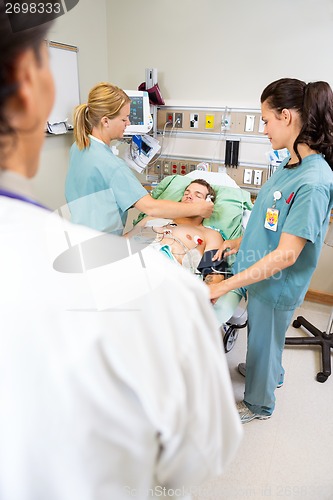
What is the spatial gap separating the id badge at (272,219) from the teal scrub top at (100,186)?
0.61m

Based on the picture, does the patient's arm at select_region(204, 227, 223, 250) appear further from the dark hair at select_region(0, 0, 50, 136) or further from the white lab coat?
the dark hair at select_region(0, 0, 50, 136)

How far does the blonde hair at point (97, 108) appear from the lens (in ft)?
5.44

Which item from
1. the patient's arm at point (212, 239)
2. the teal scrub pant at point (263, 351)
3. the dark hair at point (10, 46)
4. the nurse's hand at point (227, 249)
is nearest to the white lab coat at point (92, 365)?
the dark hair at point (10, 46)

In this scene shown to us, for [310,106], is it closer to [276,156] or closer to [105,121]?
[105,121]

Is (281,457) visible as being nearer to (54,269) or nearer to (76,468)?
(76,468)

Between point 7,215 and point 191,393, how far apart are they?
0.30 meters

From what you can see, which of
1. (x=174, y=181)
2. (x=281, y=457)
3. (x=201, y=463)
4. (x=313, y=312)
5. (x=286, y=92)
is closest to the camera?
(x=201, y=463)

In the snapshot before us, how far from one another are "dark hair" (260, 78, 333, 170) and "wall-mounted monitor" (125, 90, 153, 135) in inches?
59.0

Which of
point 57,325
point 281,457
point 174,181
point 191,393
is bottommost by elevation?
point 281,457

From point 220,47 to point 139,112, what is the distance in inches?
31.8

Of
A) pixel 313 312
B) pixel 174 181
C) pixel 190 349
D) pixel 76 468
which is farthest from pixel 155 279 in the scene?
pixel 313 312

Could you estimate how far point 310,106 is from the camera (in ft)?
4.31

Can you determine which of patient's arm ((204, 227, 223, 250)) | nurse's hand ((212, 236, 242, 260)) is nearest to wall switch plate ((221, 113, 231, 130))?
patient's arm ((204, 227, 223, 250))

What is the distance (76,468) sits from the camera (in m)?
0.41
